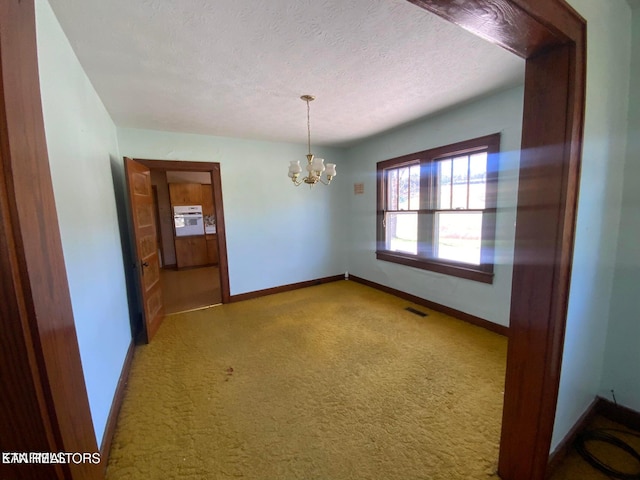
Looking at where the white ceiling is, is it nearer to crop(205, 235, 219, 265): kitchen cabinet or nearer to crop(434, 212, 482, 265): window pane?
Answer: crop(434, 212, 482, 265): window pane

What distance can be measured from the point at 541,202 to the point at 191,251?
685 centimetres

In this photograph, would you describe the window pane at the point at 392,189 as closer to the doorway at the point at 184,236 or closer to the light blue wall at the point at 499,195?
the light blue wall at the point at 499,195

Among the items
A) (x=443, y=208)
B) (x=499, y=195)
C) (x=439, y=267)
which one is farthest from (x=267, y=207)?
(x=499, y=195)

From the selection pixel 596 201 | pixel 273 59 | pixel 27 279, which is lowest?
pixel 27 279

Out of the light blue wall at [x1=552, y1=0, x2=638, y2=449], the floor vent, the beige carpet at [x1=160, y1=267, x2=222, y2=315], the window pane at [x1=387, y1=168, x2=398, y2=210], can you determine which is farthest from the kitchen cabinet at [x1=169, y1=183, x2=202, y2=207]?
the light blue wall at [x1=552, y1=0, x2=638, y2=449]

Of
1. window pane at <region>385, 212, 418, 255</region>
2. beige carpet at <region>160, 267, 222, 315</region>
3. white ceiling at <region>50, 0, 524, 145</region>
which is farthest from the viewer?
beige carpet at <region>160, 267, 222, 315</region>

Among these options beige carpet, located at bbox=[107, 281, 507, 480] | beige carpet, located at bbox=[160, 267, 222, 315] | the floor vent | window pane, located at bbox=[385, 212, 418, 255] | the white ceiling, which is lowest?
beige carpet, located at bbox=[107, 281, 507, 480]

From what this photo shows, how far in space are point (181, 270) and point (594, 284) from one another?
22.7 ft

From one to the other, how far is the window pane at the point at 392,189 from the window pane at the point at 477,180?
1176 millimetres

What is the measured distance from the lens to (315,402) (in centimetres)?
191

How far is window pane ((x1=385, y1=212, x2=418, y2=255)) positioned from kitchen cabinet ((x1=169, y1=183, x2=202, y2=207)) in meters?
4.92

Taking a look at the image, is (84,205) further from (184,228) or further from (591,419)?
(184,228)

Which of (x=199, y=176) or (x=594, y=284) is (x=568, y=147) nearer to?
(x=594, y=284)

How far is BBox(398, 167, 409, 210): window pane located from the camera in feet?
12.4
